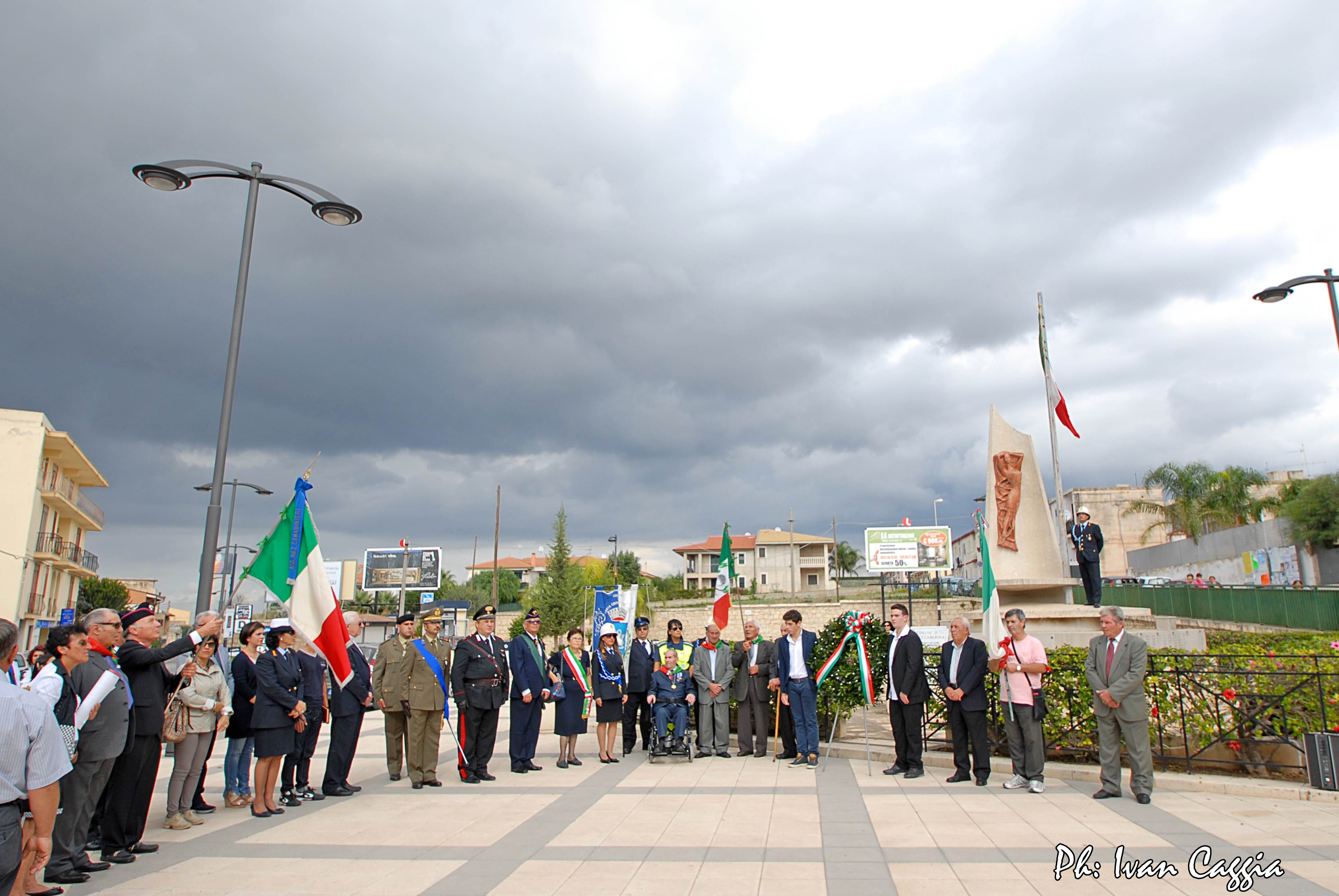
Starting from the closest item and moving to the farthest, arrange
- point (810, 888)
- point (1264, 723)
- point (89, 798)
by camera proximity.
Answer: point (810, 888) < point (89, 798) < point (1264, 723)

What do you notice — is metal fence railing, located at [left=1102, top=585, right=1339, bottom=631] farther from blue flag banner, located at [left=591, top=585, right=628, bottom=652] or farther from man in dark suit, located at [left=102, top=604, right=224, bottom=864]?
man in dark suit, located at [left=102, top=604, right=224, bottom=864]

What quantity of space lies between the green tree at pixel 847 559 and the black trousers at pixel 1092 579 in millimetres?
77838

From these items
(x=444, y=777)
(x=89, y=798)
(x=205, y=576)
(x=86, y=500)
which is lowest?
(x=444, y=777)

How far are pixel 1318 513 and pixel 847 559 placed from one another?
6250 centimetres

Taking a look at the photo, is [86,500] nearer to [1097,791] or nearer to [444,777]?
[444,777]

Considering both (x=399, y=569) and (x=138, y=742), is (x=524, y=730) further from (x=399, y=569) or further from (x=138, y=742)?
(x=399, y=569)

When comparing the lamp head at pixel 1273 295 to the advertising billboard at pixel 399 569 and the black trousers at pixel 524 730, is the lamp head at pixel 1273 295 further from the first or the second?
the advertising billboard at pixel 399 569

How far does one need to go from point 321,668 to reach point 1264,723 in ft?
31.2

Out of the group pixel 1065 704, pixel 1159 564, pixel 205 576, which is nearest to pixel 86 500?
pixel 205 576

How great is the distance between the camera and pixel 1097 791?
7.34 meters

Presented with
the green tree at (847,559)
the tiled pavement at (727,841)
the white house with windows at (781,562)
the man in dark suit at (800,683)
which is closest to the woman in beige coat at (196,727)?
the tiled pavement at (727,841)

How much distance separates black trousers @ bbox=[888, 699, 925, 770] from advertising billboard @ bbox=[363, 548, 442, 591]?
41.4 meters

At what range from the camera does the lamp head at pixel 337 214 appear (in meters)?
9.55

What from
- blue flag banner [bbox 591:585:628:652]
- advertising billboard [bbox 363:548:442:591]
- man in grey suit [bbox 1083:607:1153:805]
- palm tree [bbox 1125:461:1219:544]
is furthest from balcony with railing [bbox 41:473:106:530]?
palm tree [bbox 1125:461:1219:544]
